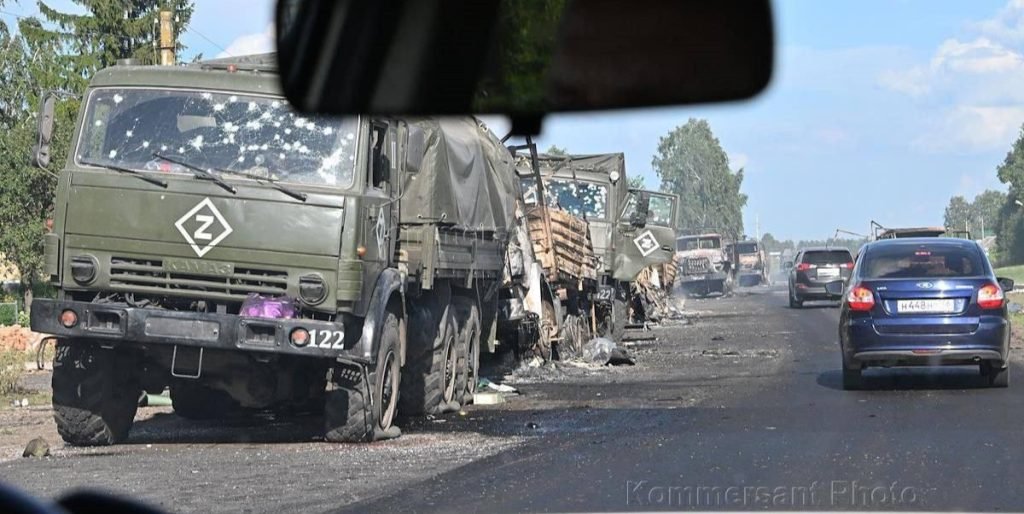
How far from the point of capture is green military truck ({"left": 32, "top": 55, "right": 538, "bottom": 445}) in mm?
10453

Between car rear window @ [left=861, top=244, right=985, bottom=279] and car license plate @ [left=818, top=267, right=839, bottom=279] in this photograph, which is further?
car license plate @ [left=818, top=267, right=839, bottom=279]

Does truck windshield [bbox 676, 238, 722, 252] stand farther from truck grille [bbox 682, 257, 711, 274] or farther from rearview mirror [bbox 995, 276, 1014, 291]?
rearview mirror [bbox 995, 276, 1014, 291]

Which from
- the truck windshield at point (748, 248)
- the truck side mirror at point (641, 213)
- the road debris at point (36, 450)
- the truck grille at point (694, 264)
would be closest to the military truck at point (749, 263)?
the truck windshield at point (748, 248)

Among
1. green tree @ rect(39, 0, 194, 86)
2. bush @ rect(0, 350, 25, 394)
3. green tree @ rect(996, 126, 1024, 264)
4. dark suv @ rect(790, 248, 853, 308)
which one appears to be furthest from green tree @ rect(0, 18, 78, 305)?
green tree @ rect(996, 126, 1024, 264)

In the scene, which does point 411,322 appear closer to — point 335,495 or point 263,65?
point 263,65

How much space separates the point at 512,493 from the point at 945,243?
8.06 meters

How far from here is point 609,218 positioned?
2302 centimetres

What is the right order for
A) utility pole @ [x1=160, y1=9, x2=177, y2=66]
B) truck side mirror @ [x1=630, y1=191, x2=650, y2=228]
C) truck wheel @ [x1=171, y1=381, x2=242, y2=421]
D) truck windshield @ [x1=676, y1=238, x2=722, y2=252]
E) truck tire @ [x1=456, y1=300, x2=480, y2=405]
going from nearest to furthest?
1. truck wheel @ [x1=171, y1=381, x2=242, y2=421]
2. truck tire @ [x1=456, y1=300, x2=480, y2=405]
3. utility pole @ [x1=160, y1=9, x2=177, y2=66]
4. truck side mirror @ [x1=630, y1=191, x2=650, y2=228]
5. truck windshield @ [x1=676, y1=238, x2=722, y2=252]

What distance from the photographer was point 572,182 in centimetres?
2309

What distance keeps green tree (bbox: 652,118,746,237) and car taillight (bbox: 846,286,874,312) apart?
19786 mm

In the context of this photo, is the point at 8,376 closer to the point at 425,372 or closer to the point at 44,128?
the point at 425,372

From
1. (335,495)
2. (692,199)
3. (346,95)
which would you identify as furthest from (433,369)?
(692,199)

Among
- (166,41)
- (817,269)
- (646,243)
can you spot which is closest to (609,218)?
(646,243)

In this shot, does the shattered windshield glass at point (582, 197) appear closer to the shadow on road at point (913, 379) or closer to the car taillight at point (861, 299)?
the shadow on road at point (913, 379)
